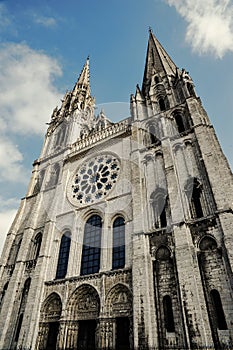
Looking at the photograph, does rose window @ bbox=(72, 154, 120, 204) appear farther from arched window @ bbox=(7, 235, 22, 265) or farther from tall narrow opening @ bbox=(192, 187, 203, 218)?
tall narrow opening @ bbox=(192, 187, 203, 218)

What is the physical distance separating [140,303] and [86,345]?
3471 mm

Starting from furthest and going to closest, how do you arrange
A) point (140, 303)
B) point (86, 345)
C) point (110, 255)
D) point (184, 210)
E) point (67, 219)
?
point (67, 219) → point (110, 255) → point (184, 210) → point (86, 345) → point (140, 303)

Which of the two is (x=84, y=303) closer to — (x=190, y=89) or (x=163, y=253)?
(x=163, y=253)

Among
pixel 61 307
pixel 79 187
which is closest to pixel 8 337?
pixel 61 307

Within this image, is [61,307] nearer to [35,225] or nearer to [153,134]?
[35,225]

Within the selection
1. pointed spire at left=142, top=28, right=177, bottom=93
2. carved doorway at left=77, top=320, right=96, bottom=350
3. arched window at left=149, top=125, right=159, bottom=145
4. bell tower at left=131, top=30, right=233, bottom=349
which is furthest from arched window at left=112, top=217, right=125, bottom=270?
pointed spire at left=142, top=28, right=177, bottom=93

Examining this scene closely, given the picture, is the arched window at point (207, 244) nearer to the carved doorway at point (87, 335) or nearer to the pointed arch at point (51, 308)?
the carved doorway at point (87, 335)

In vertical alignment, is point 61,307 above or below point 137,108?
below

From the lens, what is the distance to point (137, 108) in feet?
61.4

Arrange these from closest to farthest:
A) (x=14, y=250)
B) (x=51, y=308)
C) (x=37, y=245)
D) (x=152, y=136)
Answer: (x=51, y=308)
(x=37, y=245)
(x=14, y=250)
(x=152, y=136)

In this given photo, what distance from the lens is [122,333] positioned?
10.4 metres

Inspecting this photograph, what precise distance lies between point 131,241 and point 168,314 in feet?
11.8

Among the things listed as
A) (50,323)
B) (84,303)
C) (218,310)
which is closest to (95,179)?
(84,303)

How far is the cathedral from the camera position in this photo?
377 inches
